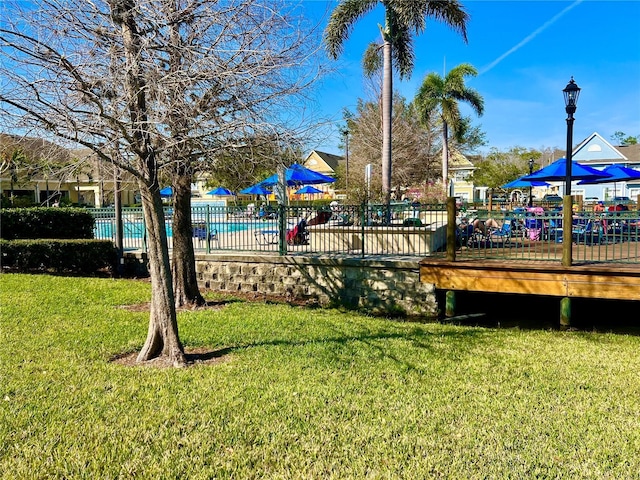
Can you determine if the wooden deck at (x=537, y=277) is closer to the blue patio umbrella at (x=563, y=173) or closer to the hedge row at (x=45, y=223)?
the blue patio umbrella at (x=563, y=173)

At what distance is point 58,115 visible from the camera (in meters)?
4.27

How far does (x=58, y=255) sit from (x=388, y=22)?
40.0 ft

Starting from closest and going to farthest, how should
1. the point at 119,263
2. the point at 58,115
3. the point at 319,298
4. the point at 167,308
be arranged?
the point at 58,115 → the point at 167,308 → the point at 319,298 → the point at 119,263

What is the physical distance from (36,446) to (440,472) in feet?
9.66

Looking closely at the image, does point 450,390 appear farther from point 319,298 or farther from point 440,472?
point 319,298

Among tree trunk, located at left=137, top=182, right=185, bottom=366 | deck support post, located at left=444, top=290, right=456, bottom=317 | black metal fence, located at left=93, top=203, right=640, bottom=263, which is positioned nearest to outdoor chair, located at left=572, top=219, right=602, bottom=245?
black metal fence, located at left=93, top=203, right=640, bottom=263

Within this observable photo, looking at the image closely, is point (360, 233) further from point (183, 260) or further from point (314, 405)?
point (314, 405)

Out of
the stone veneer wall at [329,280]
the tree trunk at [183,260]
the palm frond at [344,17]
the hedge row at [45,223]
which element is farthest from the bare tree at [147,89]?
the palm frond at [344,17]

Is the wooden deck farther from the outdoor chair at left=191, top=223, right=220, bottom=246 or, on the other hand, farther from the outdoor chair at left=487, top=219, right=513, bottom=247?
the outdoor chair at left=191, top=223, right=220, bottom=246

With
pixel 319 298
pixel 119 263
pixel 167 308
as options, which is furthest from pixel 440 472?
pixel 119 263

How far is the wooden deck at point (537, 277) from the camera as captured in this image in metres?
7.20

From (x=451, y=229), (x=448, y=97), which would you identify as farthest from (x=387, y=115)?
(x=448, y=97)

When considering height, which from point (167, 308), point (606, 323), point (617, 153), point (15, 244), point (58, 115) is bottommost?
point (606, 323)

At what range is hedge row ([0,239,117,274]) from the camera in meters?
10.2
